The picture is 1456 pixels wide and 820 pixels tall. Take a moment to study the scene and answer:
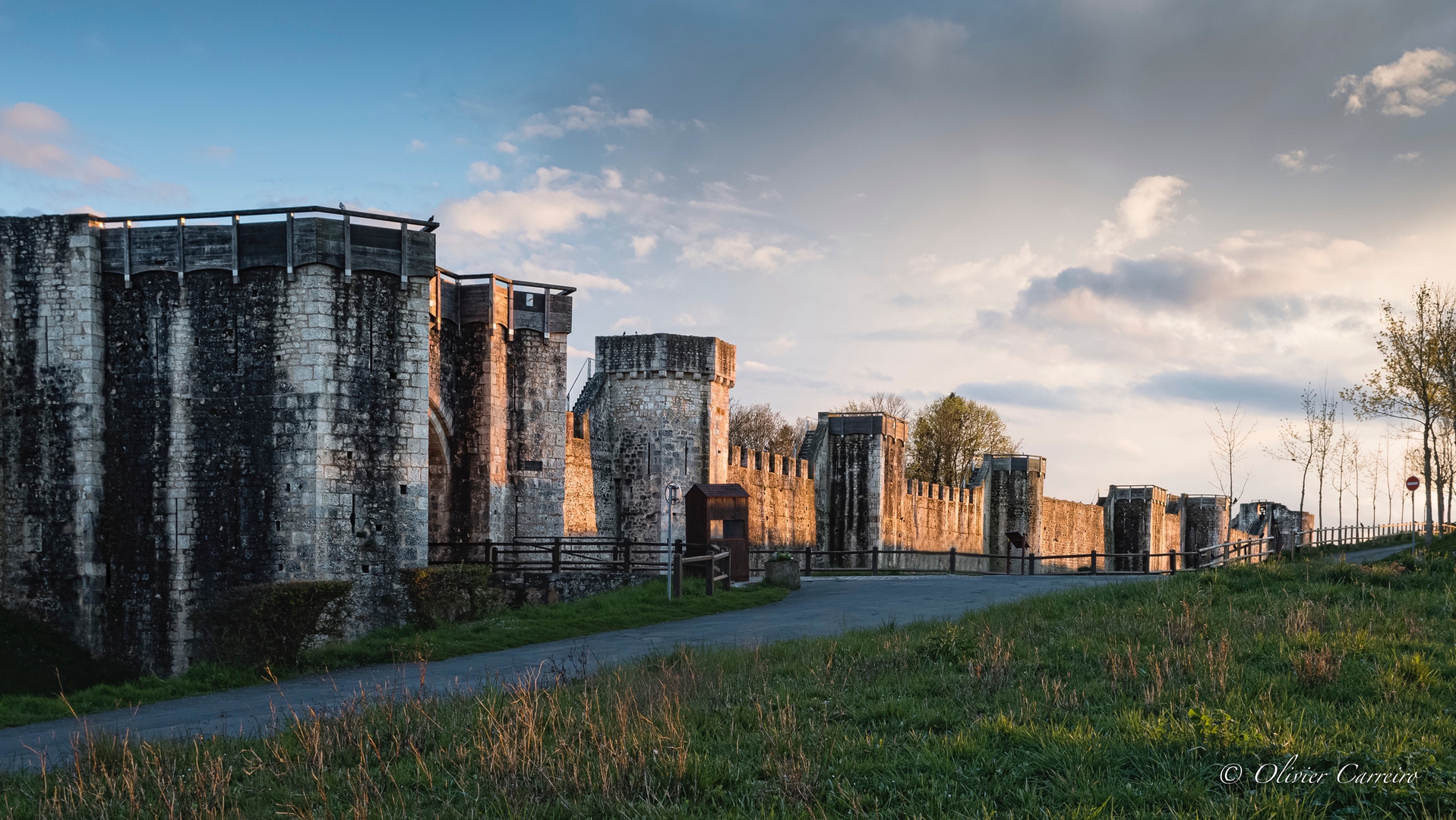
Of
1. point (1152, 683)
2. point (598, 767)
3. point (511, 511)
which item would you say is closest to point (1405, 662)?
point (1152, 683)

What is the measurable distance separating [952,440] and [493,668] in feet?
173

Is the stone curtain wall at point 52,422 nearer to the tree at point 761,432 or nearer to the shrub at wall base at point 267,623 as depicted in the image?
the shrub at wall base at point 267,623

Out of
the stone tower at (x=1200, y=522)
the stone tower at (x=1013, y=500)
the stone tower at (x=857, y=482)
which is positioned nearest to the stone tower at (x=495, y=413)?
the stone tower at (x=857, y=482)

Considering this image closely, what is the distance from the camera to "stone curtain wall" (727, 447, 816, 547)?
31562 mm

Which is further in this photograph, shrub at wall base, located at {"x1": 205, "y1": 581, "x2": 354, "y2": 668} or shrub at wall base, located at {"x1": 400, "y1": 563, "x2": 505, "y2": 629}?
shrub at wall base, located at {"x1": 400, "y1": 563, "x2": 505, "y2": 629}

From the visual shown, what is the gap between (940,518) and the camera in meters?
42.1

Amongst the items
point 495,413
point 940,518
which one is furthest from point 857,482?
point 495,413

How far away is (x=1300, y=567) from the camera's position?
1769 cm

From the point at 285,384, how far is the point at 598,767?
14781mm

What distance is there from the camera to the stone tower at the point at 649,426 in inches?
1141

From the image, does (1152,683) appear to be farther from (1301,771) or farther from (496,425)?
(496,425)

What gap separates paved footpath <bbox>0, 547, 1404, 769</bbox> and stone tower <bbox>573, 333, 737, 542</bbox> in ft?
25.0

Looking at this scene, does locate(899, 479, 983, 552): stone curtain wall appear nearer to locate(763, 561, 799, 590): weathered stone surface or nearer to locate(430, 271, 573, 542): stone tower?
locate(763, 561, 799, 590): weathered stone surface

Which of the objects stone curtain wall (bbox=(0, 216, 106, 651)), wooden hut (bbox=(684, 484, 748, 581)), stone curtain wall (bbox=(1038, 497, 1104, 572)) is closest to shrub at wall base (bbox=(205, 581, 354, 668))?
stone curtain wall (bbox=(0, 216, 106, 651))
